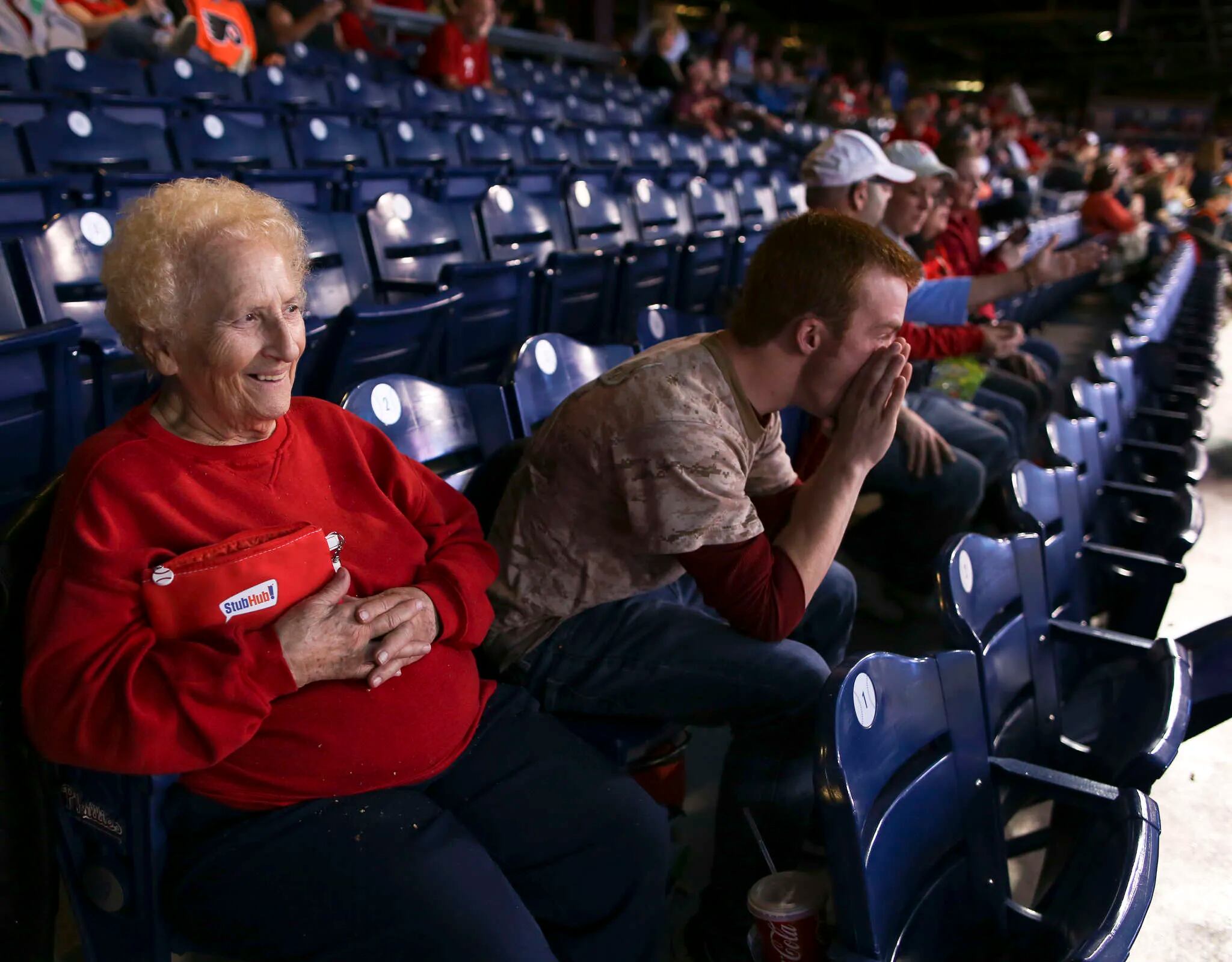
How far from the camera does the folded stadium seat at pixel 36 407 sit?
1575mm

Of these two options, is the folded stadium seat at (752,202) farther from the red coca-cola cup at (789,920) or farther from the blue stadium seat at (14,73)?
the red coca-cola cup at (789,920)

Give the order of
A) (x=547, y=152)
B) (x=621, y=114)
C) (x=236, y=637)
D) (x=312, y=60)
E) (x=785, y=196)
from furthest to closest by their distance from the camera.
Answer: (x=621, y=114) → (x=785, y=196) → (x=312, y=60) → (x=547, y=152) → (x=236, y=637)

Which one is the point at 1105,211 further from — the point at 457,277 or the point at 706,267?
the point at 457,277

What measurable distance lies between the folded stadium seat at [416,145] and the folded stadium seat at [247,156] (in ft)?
2.24

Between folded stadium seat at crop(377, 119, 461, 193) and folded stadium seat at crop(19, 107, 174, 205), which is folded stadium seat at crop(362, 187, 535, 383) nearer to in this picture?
folded stadium seat at crop(19, 107, 174, 205)

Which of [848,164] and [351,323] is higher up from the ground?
[848,164]

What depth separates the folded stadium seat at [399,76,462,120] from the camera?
6.75m

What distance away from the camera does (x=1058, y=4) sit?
23672 millimetres

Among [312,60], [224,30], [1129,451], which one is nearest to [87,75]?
[224,30]

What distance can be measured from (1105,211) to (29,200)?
7.26 m

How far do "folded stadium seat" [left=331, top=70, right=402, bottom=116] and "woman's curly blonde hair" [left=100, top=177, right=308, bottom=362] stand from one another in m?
5.34

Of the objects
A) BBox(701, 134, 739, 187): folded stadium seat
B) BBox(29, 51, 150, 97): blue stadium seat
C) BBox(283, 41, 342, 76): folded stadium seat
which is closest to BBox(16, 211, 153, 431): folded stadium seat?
BBox(29, 51, 150, 97): blue stadium seat

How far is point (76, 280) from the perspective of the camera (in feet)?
7.55

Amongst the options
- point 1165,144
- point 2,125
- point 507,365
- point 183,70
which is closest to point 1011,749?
point 507,365
